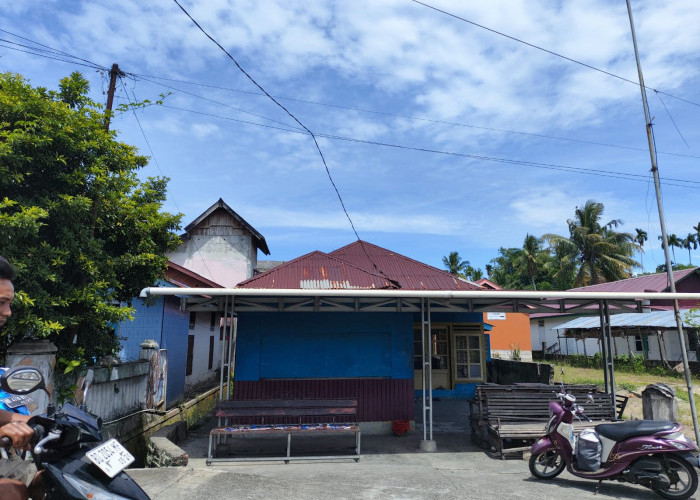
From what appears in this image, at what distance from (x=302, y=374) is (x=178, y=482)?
4.00 metres

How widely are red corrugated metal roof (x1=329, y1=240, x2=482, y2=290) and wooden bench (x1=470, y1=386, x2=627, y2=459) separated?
3.90m

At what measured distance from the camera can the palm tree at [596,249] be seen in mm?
35219

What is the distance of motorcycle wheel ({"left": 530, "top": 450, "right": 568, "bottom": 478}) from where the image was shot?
629cm

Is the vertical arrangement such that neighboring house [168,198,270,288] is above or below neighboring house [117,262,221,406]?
above

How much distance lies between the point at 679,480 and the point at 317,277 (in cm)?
790

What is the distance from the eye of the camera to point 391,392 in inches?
387

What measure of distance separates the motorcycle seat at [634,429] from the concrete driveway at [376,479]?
74 centimetres

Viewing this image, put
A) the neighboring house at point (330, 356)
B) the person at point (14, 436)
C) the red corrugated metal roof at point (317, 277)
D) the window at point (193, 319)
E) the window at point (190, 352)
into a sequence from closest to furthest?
the person at point (14, 436), the neighboring house at point (330, 356), the red corrugated metal roof at point (317, 277), the window at point (190, 352), the window at point (193, 319)

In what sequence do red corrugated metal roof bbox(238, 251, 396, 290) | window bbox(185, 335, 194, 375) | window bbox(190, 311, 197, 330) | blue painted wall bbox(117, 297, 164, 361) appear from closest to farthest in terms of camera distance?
red corrugated metal roof bbox(238, 251, 396, 290), blue painted wall bbox(117, 297, 164, 361), window bbox(185, 335, 194, 375), window bbox(190, 311, 197, 330)

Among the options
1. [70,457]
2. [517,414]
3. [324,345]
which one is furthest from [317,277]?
[70,457]

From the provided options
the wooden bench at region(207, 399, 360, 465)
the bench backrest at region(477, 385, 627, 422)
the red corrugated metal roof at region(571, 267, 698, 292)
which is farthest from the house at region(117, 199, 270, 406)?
the red corrugated metal roof at region(571, 267, 698, 292)

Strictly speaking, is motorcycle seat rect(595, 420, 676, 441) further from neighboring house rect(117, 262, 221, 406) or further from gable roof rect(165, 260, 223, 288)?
gable roof rect(165, 260, 223, 288)

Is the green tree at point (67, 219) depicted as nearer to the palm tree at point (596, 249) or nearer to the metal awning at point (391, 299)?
the metal awning at point (391, 299)

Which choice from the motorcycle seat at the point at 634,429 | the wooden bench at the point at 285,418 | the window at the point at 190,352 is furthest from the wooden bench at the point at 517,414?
the window at the point at 190,352
